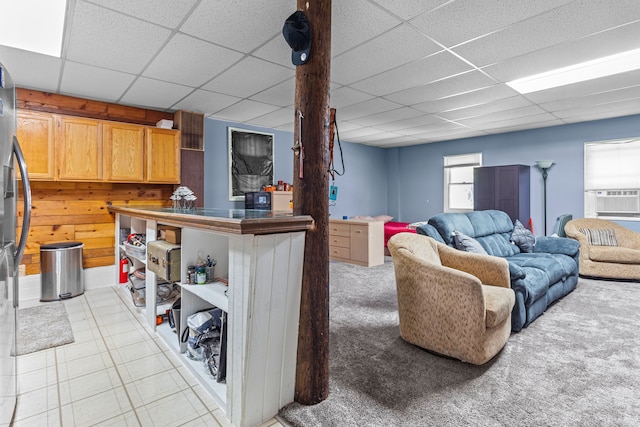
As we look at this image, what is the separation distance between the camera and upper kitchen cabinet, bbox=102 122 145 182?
13.5ft

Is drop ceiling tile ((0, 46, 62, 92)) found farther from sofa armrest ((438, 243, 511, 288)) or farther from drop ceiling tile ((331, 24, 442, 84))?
sofa armrest ((438, 243, 511, 288))

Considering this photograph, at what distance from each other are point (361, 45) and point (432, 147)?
208 inches

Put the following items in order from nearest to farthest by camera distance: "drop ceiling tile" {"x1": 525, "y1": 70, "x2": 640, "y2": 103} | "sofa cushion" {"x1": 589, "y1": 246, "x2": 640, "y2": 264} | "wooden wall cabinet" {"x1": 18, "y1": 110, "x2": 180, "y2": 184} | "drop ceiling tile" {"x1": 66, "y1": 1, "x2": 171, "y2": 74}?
"drop ceiling tile" {"x1": 66, "y1": 1, "x2": 171, "y2": 74}, "drop ceiling tile" {"x1": 525, "y1": 70, "x2": 640, "y2": 103}, "wooden wall cabinet" {"x1": 18, "y1": 110, "x2": 180, "y2": 184}, "sofa cushion" {"x1": 589, "y1": 246, "x2": 640, "y2": 264}

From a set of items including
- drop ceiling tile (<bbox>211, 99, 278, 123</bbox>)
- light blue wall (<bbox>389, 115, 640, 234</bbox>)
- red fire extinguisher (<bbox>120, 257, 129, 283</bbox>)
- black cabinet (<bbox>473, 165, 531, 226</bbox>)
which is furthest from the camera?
black cabinet (<bbox>473, 165, 531, 226</bbox>)

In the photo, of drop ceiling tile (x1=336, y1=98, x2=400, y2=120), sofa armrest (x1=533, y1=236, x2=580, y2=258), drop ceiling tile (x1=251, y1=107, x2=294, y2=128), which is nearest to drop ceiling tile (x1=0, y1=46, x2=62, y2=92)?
drop ceiling tile (x1=251, y1=107, x2=294, y2=128)

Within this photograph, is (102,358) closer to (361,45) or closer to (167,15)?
(167,15)

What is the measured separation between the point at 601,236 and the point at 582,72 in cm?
259

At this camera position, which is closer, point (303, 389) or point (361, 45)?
point (303, 389)

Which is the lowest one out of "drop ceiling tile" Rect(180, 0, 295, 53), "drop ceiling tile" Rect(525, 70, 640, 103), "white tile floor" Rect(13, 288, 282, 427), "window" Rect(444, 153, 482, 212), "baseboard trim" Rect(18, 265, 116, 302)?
"white tile floor" Rect(13, 288, 282, 427)

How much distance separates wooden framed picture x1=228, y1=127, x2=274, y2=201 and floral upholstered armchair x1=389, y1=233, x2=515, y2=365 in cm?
370

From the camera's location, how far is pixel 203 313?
2.21 meters

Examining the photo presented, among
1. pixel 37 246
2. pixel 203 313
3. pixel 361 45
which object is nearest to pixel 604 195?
pixel 361 45

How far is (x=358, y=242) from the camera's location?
5516mm

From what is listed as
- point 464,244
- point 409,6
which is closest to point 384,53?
point 409,6
